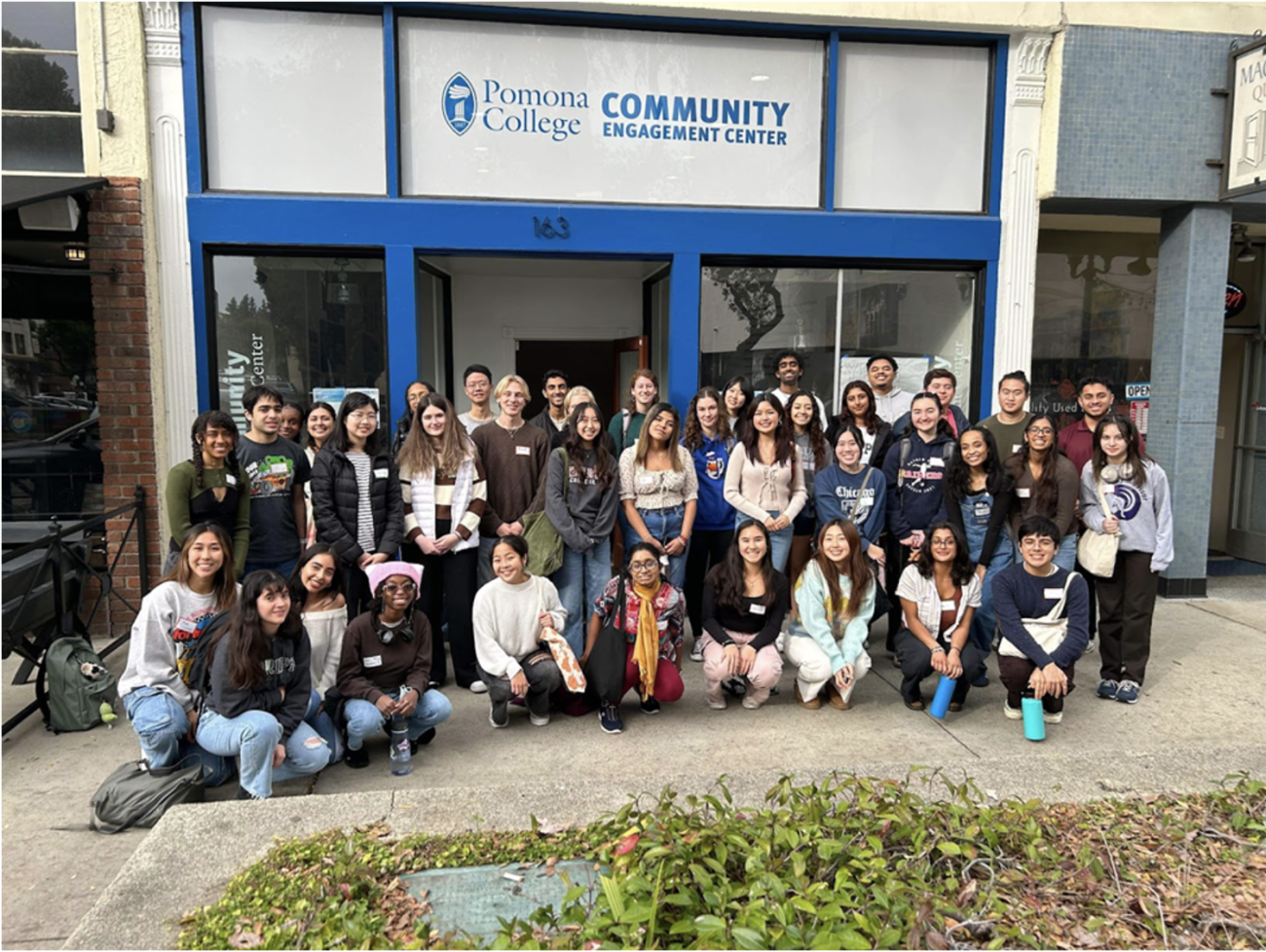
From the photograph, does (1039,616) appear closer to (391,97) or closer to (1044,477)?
(1044,477)

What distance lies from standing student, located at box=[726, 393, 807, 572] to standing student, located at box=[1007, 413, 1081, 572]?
1.35 m

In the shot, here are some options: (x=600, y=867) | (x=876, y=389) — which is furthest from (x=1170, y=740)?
(x=600, y=867)

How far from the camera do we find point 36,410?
641 centimetres

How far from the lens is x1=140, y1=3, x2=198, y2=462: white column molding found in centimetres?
616

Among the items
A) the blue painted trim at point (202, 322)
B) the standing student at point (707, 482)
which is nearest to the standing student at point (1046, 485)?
the standing student at point (707, 482)

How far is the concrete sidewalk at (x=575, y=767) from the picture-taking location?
3088 millimetres

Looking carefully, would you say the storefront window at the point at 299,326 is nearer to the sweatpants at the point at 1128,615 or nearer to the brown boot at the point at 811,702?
the brown boot at the point at 811,702

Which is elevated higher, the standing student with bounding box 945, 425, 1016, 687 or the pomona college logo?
the pomona college logo

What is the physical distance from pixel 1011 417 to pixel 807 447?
1.37 meters

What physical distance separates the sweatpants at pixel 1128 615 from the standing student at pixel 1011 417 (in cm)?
95

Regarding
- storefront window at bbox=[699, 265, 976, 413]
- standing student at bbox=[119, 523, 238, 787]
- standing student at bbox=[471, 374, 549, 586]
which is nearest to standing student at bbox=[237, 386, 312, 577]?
standing student at bbox=[119, 523, 238, 787]

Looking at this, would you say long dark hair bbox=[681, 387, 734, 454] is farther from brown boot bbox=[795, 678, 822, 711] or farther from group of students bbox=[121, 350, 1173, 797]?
brown boot bbox=[795, 678, 822, 711]

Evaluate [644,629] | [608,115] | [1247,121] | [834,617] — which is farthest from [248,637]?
[1247,121]

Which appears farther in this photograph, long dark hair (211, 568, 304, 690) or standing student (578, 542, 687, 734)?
standing student (578, 542, 687, 734)
